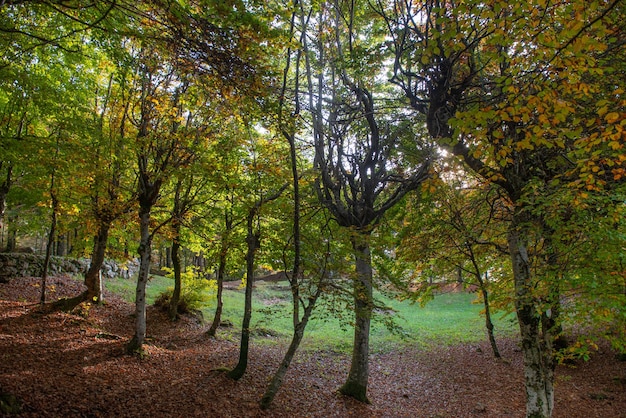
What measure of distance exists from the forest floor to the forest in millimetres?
254

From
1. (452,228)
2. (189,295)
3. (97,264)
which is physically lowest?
(189,295)

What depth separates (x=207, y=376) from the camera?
24.8 feet

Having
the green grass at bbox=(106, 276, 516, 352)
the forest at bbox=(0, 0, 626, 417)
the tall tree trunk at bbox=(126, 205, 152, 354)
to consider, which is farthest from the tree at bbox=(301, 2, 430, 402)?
the tall tree trunk at bbox=(126, 205, 152, 354)

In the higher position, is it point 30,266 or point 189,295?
point 30,266

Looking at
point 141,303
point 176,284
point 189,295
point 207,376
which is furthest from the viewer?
point 189,295

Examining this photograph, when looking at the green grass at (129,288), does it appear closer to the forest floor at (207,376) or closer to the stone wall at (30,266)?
the stone wall at (30,266)

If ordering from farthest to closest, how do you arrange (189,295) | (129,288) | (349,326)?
1. (349,326)
2. (129,288)
3. (189,295)

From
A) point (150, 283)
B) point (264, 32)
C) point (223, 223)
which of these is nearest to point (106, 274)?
point (150, 283)

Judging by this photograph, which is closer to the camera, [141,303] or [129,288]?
[141,303]

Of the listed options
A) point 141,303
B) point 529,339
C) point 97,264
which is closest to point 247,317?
point 141,303

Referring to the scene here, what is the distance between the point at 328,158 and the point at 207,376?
594 centimetres

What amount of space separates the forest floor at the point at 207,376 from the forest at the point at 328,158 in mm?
254

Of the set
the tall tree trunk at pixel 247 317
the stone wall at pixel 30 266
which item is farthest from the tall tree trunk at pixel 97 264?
the tall tree trunk at pixel 247 317

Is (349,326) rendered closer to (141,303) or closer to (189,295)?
(189,295)
